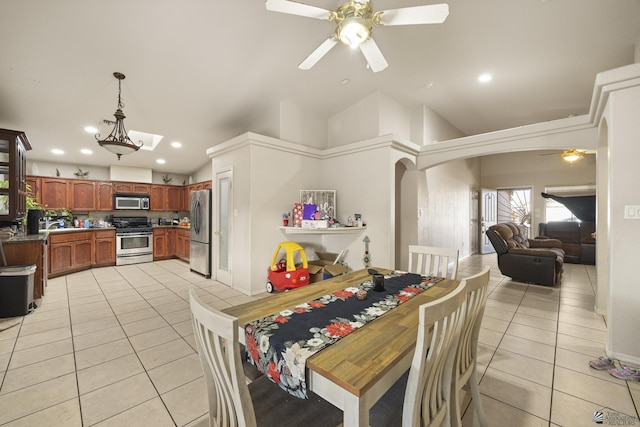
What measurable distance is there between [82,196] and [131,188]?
92cm

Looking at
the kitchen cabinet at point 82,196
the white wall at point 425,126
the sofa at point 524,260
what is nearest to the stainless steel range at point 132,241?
the kitchen cabinet at point 82,196

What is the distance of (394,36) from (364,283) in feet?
9.90

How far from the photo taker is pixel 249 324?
4.05 ft

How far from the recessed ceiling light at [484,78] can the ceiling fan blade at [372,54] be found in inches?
97.4

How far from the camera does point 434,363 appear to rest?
1.03m

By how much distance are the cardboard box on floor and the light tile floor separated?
3.83ft

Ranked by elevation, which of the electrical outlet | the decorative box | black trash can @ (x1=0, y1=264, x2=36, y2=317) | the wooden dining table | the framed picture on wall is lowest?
black trash can @ (x1=0, y1=264, x2=36, y2=317)

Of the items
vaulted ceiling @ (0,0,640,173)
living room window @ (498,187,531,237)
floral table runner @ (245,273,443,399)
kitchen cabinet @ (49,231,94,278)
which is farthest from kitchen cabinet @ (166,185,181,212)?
living room window @ (498,187,531,237)

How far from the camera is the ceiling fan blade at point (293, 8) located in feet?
5.58

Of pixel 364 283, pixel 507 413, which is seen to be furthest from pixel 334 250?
pixel 507 413

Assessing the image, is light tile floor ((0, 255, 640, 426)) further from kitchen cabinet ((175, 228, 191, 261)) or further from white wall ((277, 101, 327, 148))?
white wall ((277, 101, 327, 148))

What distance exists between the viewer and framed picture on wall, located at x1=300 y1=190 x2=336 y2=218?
14.4ft

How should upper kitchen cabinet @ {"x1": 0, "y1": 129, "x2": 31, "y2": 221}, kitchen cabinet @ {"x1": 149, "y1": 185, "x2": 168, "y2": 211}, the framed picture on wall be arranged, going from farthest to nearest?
kitchen cabinet @ {"x1": 149, "y1": 185, "x2": 168, "y2": 211}
the framed picture on wall
upper kitchen cabinet @ {"x1": 0, "y1": 129, "x2": 31, "y2": 221}

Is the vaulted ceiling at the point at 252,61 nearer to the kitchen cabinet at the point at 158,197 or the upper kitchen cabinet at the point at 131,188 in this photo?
the upper kitchen cabinet at the point at 131,188
